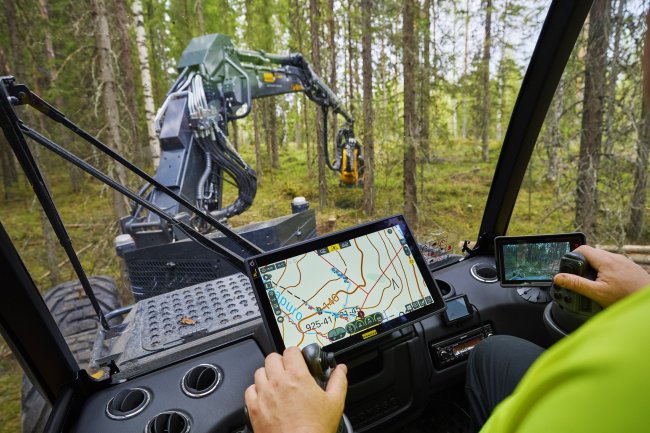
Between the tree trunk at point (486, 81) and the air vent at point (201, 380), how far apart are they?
582 cm

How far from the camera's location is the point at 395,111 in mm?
7898

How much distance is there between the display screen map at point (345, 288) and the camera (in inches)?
50.9

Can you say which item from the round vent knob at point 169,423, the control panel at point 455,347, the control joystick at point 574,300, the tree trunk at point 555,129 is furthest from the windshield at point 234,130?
the control joystick at point 574,300

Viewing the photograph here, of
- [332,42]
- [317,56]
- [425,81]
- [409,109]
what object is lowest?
[409,109]

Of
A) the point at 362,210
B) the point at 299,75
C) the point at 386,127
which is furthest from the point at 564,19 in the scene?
the point at 386,127

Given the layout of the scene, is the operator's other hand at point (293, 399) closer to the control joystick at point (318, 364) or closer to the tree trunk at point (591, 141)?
the control joystick at point (318, 364)

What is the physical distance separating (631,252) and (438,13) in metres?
5.03

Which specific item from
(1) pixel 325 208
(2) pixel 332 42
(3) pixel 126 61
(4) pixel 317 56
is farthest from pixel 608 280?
(2) pixel 332 42

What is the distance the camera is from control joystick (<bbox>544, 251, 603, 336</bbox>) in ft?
4.60

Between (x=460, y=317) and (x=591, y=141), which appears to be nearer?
(x=460, y=317)

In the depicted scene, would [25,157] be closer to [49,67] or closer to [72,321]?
[72,321]

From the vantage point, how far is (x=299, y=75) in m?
4.83

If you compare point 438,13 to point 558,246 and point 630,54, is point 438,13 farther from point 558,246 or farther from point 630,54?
point 558,246

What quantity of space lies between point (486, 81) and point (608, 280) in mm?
8806
